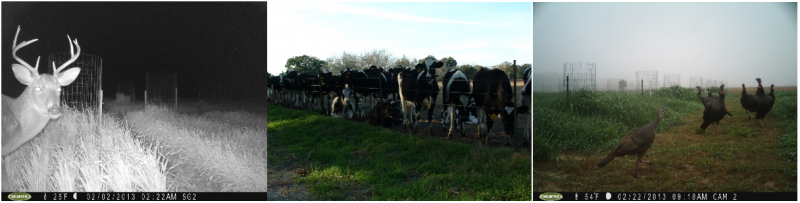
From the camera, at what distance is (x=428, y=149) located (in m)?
5.67

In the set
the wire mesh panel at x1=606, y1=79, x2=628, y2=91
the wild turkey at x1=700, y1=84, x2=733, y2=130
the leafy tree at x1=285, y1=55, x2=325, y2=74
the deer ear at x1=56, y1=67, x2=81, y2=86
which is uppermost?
the leafy tree at x1=285, y1=55, x2=325, y2=74

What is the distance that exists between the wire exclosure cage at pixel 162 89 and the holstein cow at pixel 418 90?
3.75 m

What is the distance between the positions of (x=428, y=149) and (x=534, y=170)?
1.86m

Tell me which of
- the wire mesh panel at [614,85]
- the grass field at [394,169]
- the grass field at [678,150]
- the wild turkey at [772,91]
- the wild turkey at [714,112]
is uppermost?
the wire mesh panel at [614,85]

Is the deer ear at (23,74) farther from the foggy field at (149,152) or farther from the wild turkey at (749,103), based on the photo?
the wild turkey at (749,103)

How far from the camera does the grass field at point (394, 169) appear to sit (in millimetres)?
4020

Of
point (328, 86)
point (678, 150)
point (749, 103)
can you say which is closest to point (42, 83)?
point (678, 150)

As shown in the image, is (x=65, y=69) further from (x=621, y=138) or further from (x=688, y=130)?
(x=688, y=130)

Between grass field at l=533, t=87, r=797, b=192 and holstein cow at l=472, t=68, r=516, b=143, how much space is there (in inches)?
62.2

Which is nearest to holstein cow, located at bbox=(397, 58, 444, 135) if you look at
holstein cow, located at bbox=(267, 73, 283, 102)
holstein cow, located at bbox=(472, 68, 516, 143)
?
holstein cow, located at bbox=(472, 68, 516, 143)

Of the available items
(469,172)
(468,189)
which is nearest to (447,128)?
(469,172)

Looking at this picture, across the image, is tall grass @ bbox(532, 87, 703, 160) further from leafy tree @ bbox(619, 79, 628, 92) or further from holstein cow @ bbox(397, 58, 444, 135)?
holstein cow @ bbox(397, 58, 444, 135)

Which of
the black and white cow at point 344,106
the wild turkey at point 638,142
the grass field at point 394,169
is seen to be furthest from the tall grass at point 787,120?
the black and white cow at point 344,106

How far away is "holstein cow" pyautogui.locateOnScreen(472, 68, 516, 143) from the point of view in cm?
589
